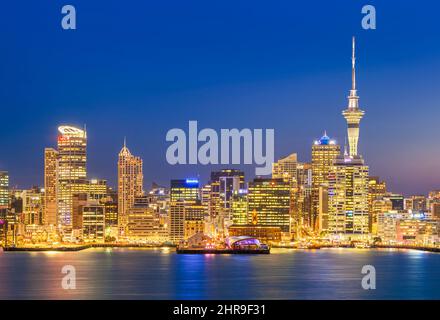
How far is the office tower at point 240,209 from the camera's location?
13550 centimetres

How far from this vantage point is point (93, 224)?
146375mm

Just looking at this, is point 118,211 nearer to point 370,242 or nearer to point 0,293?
point 370,242

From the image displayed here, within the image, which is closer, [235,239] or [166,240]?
[235,239]

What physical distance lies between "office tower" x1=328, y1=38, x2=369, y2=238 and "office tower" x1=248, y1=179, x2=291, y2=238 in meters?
20.4

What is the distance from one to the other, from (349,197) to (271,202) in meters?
26.2

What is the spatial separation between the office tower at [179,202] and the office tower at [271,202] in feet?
32.7

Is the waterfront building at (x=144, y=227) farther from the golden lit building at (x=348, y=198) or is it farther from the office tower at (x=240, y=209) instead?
the golden lit building at (x=348, y=198)

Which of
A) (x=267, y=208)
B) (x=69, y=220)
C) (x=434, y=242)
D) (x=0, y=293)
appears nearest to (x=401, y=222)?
(x=434, y=242)

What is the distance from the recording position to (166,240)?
14388 centimetres

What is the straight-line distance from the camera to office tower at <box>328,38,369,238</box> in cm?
15488

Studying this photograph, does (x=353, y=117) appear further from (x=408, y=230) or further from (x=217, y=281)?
(x=217, y=281)

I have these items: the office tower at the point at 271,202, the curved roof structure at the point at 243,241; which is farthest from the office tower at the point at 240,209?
the curved roof structure at the point at 243,241
